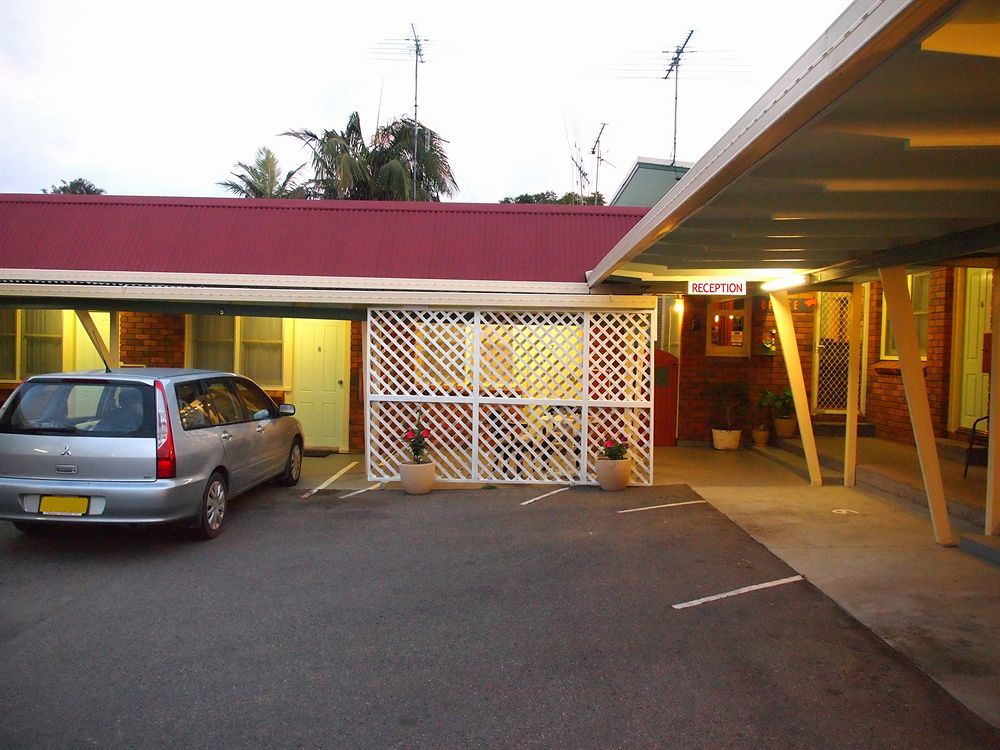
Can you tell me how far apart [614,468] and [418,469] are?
230 centimetres

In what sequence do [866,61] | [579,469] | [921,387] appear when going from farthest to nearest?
[579,469], [921,387], [866,61]

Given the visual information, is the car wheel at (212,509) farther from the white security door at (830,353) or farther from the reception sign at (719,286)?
the white security door at (830,353)

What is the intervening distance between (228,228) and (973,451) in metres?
10.2

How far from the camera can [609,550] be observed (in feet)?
22.6

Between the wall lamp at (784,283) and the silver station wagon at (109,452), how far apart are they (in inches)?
254

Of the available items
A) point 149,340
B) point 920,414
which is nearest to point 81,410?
point 149,340

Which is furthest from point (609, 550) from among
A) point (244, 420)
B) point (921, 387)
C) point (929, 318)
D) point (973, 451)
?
point (929, 318)

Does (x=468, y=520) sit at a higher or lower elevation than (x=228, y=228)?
lower

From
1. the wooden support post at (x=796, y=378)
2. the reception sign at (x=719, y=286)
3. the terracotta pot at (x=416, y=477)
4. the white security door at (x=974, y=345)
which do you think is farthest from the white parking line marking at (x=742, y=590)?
the white security door at (x=974, y=345)

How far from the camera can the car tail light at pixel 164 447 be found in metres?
6.40

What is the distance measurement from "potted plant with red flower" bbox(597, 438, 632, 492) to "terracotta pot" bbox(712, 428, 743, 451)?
362cm

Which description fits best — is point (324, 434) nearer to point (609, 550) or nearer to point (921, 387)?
point (609, 550)

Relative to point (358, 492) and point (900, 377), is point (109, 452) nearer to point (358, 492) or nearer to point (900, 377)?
point (358, 492)

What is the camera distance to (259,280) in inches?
403
